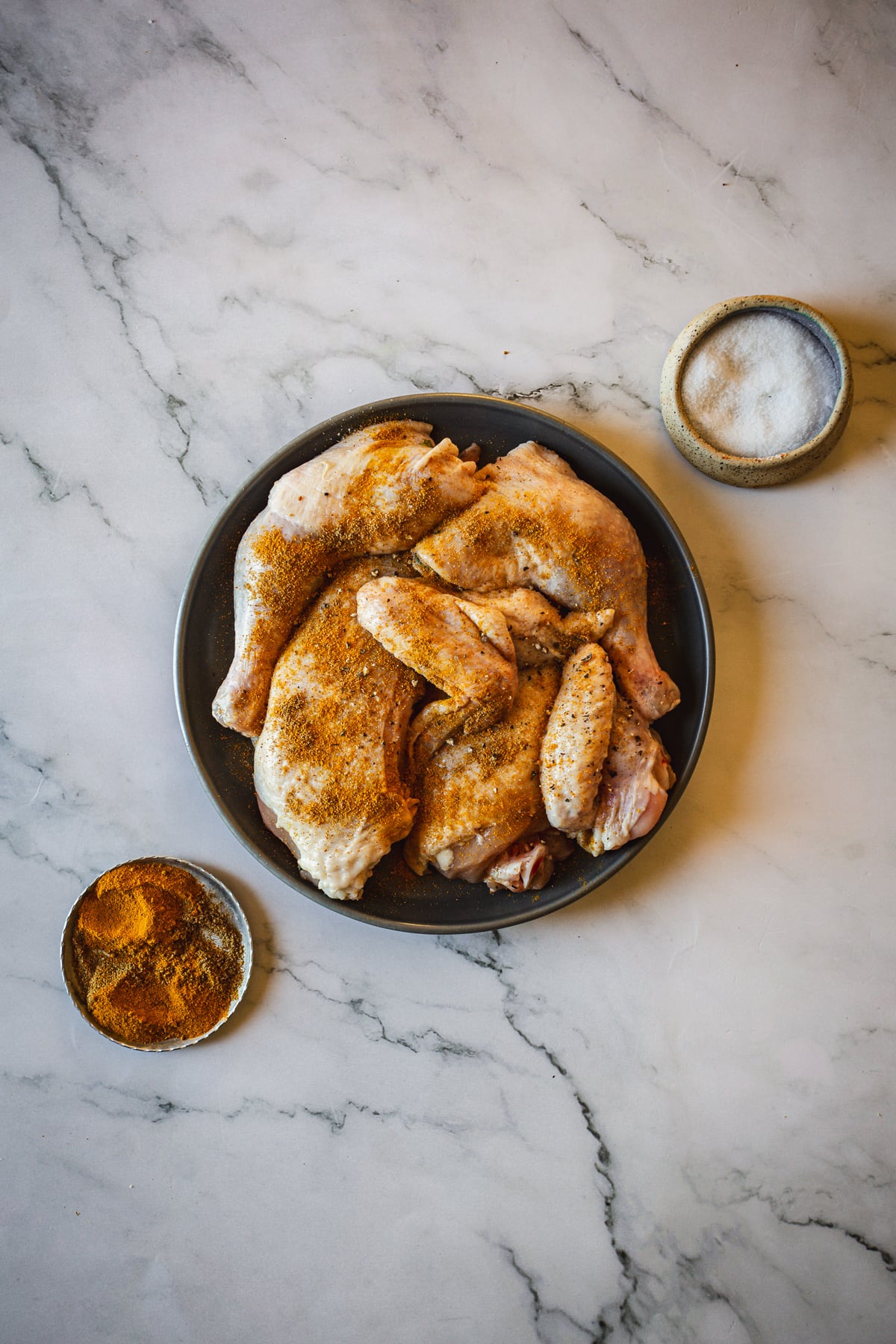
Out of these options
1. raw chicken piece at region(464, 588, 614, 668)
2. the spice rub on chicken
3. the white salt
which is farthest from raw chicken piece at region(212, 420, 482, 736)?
the white salt

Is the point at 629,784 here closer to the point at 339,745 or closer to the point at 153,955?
the point at 339,745

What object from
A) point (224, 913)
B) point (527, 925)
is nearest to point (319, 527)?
point (224, 913)

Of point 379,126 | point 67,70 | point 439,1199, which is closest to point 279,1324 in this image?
point 439,1199

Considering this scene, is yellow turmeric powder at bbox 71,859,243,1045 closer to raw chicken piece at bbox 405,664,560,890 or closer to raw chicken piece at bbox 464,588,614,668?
raw chicken piece at bbox 405,664,560,890

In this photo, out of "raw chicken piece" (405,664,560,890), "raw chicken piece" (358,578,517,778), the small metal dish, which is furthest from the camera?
the small metal dish

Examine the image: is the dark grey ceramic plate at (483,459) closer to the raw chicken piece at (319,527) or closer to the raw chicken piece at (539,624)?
the raw chicken piece at (319,527)

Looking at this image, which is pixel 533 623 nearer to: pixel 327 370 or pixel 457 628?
pixel 457 628
